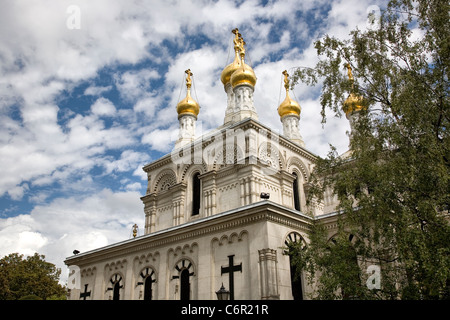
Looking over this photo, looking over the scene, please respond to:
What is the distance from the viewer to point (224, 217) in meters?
13.4

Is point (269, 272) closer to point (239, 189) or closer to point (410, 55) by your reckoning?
point (239, 189)

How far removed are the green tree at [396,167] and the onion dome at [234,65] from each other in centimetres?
1186

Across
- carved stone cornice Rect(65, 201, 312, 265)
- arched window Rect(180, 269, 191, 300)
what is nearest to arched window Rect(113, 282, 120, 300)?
carved stone cornice Rect(65, 201, 312, 265)

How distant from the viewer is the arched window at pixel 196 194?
18.3 metres

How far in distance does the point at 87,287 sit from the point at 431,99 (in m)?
15.3

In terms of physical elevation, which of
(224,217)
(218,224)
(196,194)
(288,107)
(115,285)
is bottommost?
(115,285)

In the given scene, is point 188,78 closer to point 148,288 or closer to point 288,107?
point 288,107

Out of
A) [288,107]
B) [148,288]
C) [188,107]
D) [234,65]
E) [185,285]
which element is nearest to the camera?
[185,285]

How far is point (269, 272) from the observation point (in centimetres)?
1191

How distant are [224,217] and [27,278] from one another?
27.3 meters

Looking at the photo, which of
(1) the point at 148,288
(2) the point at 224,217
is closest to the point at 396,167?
(2) the point at 224,217

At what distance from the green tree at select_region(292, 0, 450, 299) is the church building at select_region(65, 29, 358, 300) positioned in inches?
60.4
